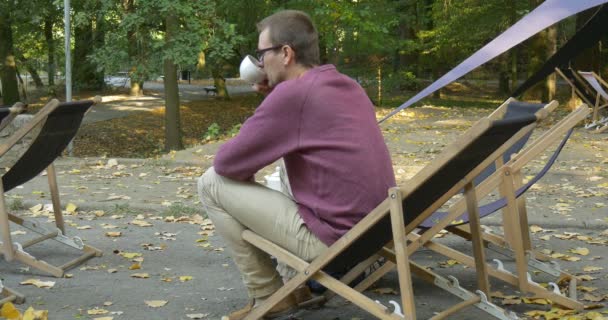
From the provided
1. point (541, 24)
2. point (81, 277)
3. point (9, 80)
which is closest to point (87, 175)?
point (81, 277)

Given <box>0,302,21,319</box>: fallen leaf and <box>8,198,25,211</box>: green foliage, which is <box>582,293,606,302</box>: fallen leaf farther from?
<box>8,198,25,211</box>: green foliage

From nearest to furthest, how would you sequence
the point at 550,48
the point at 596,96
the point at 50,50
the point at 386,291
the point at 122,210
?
→ the point at 386,291
the point at 122,210
the point at 596,96
the point at 550,48
the point at 50,50

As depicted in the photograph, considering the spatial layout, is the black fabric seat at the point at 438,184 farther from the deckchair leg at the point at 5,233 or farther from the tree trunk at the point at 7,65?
the tree trunk at the point at 7,65

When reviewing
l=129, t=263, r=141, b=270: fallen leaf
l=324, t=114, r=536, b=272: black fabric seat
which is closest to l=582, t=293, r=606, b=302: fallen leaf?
l=324, t=114, r=536, b=272: black fabric seat

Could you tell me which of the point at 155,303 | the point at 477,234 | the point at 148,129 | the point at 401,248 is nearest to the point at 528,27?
the point at 477,234

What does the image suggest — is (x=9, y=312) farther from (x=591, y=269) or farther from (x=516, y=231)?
(x=591, y=269)

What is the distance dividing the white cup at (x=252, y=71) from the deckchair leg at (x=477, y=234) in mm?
1024

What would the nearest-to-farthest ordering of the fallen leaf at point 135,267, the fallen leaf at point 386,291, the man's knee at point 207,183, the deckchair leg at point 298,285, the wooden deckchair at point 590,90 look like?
the deckchair leg at point 298,285, the man's knee at point 207,183, the fallen leaf at point 386,291, the fallen leaf at point 135,267, the wooden deckchair at point 590,90

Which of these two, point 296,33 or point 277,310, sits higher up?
point 296,33

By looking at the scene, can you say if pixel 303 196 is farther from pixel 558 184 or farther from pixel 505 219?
pixel 558 184

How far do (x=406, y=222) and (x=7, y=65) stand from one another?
72.2 ft

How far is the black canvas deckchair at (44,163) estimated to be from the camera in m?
4.79

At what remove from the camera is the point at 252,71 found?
381 centimetres

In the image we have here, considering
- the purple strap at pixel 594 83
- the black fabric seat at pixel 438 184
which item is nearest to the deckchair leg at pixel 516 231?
the black fabric seat at pixel 438 184
